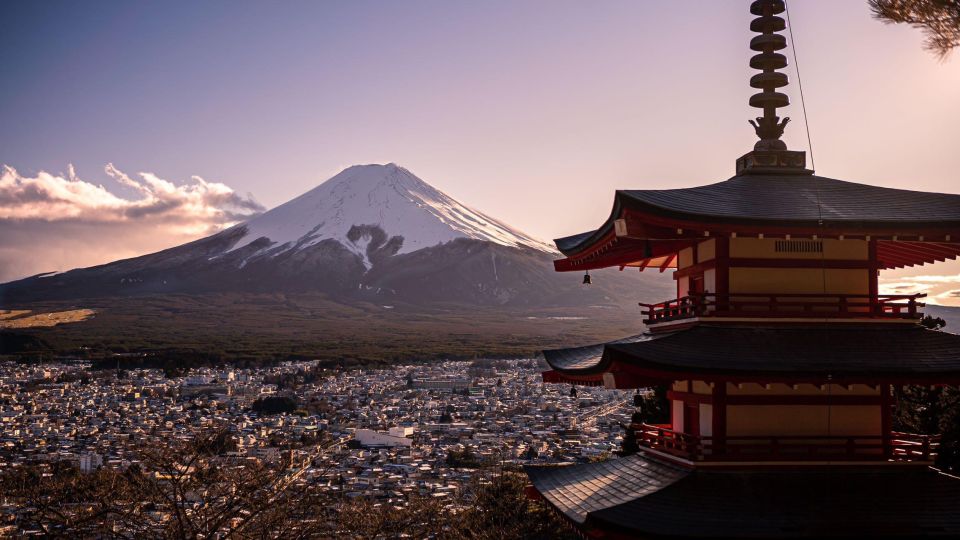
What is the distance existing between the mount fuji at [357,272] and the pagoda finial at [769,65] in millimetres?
142816

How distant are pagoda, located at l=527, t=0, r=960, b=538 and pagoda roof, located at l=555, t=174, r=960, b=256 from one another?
0.10 ft

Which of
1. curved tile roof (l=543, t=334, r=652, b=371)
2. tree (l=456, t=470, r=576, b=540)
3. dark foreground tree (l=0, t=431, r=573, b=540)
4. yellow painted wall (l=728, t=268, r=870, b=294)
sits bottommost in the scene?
tree (l=456, t=470, r=576, b=540)

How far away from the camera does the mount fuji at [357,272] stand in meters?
165

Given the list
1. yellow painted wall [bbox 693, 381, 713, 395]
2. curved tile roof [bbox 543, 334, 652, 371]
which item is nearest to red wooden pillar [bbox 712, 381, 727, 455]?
yellow painted wall [bbox 693, 381, 713, 395]

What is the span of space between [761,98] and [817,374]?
196 inches

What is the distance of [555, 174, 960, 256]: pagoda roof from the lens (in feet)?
40.9

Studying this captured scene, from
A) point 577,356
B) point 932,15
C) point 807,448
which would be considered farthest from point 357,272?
point 932,15

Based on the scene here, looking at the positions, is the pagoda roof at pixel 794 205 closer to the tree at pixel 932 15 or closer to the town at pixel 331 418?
the tree at pixel 932 15

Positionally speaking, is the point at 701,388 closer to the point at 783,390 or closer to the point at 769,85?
the point at 783,390

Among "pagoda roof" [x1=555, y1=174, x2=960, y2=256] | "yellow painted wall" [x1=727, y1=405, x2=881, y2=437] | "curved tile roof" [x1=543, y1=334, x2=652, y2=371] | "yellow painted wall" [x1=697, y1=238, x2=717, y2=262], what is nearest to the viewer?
"pagoda roof" [x1=555, y1=174, x2=960, y2=256]

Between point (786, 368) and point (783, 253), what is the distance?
1904mm

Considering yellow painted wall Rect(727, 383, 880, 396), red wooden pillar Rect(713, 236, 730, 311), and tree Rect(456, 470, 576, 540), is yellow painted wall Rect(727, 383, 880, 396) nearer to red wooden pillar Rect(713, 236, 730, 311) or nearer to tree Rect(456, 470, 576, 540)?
red wooden pillar Rect(713, 236, 730, 311)

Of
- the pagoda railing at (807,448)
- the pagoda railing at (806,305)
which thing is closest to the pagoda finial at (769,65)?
the pagoda railing at (806,305)

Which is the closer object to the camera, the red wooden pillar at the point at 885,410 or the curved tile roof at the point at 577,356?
the red wooden pillar at the point at 885,410
